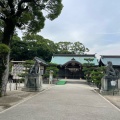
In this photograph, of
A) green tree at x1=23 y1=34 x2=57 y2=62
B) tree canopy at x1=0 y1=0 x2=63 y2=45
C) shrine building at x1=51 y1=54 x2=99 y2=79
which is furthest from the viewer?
green tree at x1=23 y1=34 x2=57 y2=62

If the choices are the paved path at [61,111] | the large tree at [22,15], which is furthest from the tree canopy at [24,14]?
the paved path at [61,111]

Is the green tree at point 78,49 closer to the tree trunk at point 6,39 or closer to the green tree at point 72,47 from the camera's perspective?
the green tree at point 72,47

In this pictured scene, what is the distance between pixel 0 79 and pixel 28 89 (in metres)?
6.88

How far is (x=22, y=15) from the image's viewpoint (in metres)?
20.2

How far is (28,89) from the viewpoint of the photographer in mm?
26938

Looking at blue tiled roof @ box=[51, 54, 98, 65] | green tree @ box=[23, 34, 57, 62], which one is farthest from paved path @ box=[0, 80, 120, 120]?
green tree @ box=[23, 34, 57, 62]

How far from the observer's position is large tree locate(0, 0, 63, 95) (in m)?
19.8

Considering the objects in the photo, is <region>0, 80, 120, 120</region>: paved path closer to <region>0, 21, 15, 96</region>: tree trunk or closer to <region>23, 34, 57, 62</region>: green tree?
<region>0, 21, 15, 96</region>: tree trunk

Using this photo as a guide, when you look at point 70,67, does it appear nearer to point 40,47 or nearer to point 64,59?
point 64,59

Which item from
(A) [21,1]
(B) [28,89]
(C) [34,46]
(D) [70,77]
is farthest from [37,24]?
(C) [34,46]

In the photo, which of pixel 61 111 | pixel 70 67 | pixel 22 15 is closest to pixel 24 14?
pixel 22 15

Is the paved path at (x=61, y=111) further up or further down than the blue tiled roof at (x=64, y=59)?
further down

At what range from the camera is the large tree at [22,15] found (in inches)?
781

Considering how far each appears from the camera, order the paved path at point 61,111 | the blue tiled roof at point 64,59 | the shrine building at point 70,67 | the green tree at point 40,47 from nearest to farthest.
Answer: the paved path at point 61,111, the shrine building at point 70,67, the blue tiled roof at point 64,59, the green tree at point 40,47
